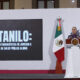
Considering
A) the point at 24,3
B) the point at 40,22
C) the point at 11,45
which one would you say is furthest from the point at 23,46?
the point at 24,3

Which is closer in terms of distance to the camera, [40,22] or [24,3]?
[40,22]

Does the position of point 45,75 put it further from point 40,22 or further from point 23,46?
point 40,22

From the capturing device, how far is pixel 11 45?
4.28 metres

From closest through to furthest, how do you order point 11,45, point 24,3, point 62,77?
point 62,77 → point 11,45 → point 24,3

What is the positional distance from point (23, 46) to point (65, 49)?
75cm


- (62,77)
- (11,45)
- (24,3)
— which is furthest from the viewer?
(24,3)

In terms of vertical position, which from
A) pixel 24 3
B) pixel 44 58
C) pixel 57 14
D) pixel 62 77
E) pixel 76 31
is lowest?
pixel 62 77

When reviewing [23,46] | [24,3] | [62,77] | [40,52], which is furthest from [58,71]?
[24,3]

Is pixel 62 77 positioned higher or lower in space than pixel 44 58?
lower

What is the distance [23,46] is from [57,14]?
83 centimetres

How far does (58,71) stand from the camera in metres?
4.18

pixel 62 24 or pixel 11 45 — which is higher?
pixel 62 24

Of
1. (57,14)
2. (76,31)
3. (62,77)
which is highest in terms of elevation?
(57,14)

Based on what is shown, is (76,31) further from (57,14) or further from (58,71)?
(58,71)
